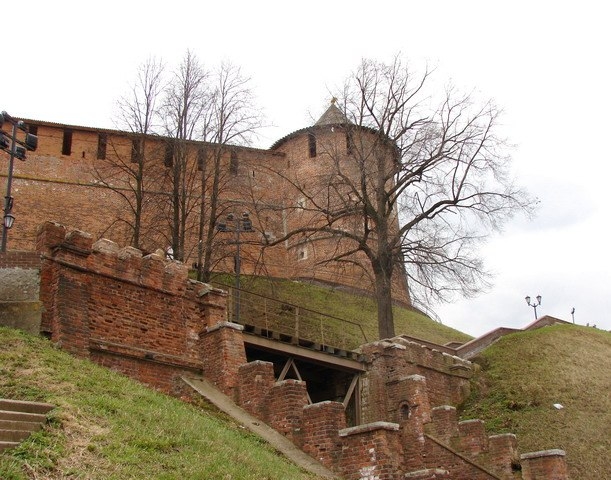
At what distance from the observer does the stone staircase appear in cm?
788

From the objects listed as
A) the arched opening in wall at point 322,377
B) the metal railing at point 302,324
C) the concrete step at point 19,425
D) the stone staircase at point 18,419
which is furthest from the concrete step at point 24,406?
the metal railing at point 302,324

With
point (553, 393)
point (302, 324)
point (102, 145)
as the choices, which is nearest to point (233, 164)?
point (302, 324)

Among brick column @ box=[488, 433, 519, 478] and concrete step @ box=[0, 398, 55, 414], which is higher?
concrete step @ box=[0, 398, 55, 414]

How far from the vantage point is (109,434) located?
8.77 m

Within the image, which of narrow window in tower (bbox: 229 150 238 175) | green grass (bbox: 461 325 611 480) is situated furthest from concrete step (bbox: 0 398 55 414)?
narrow window in tower (bbox: 229 150 238 175)

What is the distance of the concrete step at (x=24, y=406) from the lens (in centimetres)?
855

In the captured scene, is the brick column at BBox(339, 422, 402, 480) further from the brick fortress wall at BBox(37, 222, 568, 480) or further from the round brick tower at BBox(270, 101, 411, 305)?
the round brick tower at BBox(270, 101, 411, 305)

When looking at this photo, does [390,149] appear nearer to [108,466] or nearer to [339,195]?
[339,195]

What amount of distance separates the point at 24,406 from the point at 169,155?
20.0 meters

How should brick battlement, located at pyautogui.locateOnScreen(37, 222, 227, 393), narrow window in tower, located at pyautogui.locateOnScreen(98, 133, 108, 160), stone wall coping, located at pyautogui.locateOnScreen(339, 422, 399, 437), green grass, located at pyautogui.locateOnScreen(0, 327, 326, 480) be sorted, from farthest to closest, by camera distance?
1. narrow window in tower, located at pyautogui.locateOnScreen(98, 133, 108, 160)
2. brick battlement, located at pyautogui.locateOnScreen(37, 222, 227, 393)
3. stone wall coping, located at pyautogui.locateOnScreen(339, 422, 399, 437)
4. green grass, located at pyautogui.locateOnScreen(0, 327, 326, 480)

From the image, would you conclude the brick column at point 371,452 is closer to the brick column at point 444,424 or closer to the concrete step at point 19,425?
the brick column at point 444,424

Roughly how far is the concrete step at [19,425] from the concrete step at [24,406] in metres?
0.37

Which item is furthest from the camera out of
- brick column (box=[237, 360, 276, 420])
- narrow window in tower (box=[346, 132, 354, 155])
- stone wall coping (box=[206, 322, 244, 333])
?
narrow window in tower (box=[346, 132, 354, 155])

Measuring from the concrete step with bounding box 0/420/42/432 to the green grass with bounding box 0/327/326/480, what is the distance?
107mm
